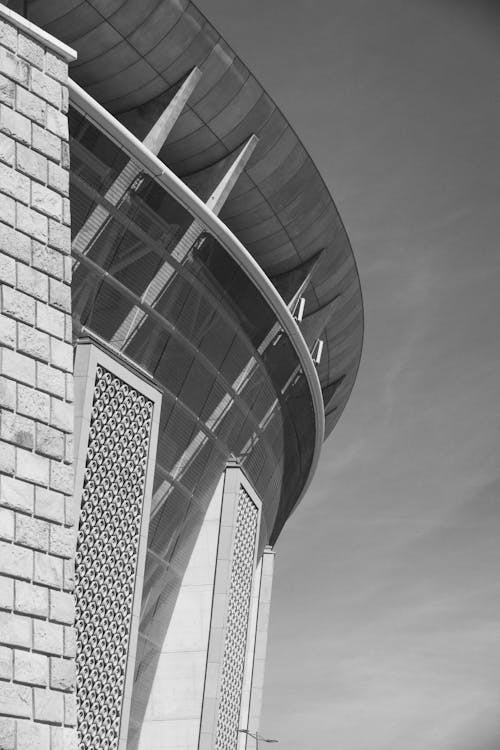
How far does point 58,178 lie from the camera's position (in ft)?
37.0

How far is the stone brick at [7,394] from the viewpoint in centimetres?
1000

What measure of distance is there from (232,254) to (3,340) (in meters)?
10.7

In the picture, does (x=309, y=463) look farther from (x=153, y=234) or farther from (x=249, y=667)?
(x=153, y=234)

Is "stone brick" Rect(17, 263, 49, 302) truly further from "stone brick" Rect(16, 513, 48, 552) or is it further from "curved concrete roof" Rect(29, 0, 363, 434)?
"curved concrete roof" Rect(29, 0, 363, 434)

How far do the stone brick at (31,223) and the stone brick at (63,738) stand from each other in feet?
14.5

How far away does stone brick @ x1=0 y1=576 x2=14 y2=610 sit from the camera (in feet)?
31.0

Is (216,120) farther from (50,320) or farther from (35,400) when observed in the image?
(35,400)

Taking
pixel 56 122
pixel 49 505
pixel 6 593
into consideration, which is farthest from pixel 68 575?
pixel 56 122

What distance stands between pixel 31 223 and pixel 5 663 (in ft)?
13.3

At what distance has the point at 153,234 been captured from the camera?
62.2ft

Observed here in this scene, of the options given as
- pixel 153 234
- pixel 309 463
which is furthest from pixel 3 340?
pixel 309 463

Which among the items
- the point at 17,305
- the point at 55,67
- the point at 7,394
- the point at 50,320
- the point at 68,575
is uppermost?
the point at 55,67

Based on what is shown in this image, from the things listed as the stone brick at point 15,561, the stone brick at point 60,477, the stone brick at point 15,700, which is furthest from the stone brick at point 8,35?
the stone brick at point 15,700

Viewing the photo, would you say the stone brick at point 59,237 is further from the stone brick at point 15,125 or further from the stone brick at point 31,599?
the stone brick at point 31,599
